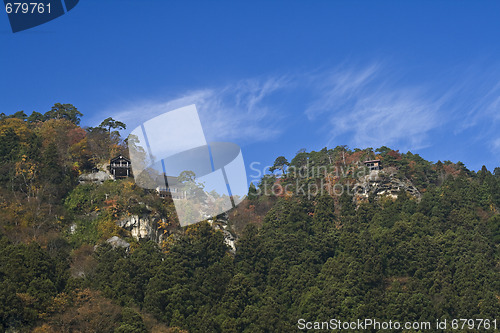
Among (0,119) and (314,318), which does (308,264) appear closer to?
(314,318)

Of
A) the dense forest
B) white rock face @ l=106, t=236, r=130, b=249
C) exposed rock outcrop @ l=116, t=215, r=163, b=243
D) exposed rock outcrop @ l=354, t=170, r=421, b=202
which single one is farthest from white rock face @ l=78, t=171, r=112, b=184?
exposed rock outcrop @ l=354, t=170, r=421, b=202

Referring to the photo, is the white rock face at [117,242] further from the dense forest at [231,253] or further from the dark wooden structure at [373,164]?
the dark wooden structure at [373,164]

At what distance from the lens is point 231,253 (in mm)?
41500

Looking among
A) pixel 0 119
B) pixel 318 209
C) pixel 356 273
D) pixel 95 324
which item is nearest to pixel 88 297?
pixel 95 324

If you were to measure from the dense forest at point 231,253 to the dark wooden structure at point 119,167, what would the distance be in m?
0.99

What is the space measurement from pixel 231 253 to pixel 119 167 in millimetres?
11165

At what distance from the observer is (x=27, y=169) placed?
141 feet

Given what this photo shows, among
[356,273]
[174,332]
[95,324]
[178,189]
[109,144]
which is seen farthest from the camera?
[109,144]

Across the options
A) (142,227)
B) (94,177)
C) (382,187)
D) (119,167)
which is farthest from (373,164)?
(94,177)

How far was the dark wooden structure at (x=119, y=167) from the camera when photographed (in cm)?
4566

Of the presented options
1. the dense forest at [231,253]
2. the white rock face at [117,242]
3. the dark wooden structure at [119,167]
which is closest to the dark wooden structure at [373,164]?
the dense forest at [231,253]

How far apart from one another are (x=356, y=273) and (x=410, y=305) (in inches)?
149

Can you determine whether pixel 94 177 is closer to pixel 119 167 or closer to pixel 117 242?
pixel 119 167

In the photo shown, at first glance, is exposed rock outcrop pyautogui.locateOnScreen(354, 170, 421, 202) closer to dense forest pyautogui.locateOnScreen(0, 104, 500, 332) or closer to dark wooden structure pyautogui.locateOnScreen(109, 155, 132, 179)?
dense forest pyautogui.locateOnScreen(0, 104, 500, 332)
